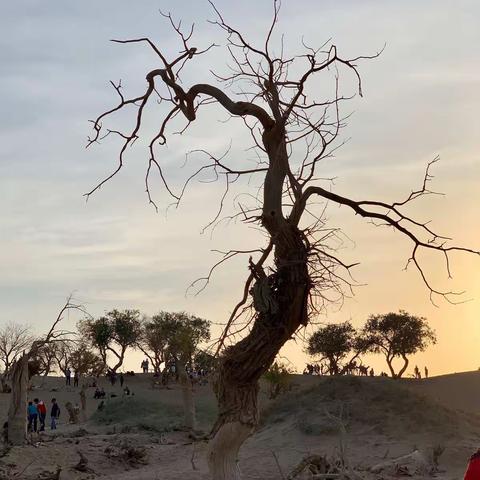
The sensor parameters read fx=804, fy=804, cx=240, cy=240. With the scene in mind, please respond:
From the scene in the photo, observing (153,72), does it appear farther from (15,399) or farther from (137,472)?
(15,399)

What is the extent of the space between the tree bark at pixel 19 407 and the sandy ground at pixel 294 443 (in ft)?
2.42

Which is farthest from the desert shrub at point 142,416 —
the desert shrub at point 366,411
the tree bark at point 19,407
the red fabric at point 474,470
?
the red fabric at point 474,470

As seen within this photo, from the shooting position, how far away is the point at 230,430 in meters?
8.27

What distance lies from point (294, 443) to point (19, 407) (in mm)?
7608

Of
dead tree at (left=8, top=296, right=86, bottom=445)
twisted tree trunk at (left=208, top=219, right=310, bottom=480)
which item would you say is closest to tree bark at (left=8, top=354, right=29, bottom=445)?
dead tree at (left=8, top=296, right=86, bottom=445)

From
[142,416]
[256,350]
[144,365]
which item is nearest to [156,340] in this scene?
[144,365]

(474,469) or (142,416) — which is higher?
(142,416)

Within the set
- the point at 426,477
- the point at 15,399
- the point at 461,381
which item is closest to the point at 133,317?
the point at 461,381

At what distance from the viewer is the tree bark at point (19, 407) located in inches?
842

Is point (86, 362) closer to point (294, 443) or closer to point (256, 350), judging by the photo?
point (294, 443)

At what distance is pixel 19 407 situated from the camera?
851 inches

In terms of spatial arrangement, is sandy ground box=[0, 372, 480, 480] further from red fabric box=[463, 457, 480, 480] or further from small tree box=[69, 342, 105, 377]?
small tree box=[69, 342, 105, 377]

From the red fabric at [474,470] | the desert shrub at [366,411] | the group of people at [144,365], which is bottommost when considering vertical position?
the red fabric at [474,470]

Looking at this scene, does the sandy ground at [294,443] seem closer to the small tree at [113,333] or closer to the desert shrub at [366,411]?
the desert shrub at [366,411]
